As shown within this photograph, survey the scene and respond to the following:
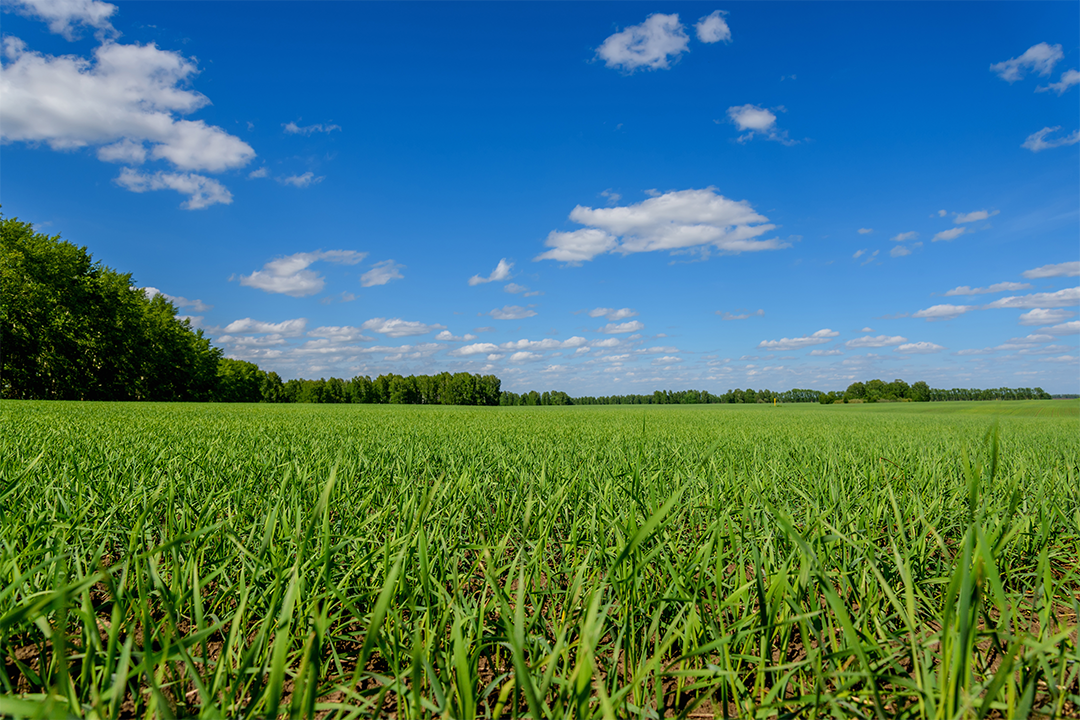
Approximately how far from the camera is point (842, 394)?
220 ft

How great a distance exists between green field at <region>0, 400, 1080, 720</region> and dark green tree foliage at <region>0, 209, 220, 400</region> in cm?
3436

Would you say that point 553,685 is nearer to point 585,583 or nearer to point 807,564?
point 585,583

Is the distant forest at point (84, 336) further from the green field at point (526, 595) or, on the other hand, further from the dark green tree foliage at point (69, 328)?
the green field at point (526, 595)

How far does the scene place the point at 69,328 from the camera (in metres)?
28.2

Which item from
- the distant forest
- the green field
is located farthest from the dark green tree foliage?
the green field

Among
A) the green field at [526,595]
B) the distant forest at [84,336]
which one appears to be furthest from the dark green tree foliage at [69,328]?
the green field at [526,595]

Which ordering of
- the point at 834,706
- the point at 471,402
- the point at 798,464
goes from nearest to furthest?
the point at 834,706
the point at 798,464
the point at 471,402

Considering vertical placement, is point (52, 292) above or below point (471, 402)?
above

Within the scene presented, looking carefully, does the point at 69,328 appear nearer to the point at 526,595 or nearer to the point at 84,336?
the point at 84,336

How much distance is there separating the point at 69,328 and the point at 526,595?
124 feet

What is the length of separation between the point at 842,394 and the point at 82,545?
7778cm

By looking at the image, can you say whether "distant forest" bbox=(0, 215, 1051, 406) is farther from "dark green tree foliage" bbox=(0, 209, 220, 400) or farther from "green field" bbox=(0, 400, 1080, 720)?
"green field" bbox=(0, 400, 1080, 720)

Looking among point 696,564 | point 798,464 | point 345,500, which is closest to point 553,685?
point 696,564

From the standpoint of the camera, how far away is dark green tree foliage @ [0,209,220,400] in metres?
27.1
